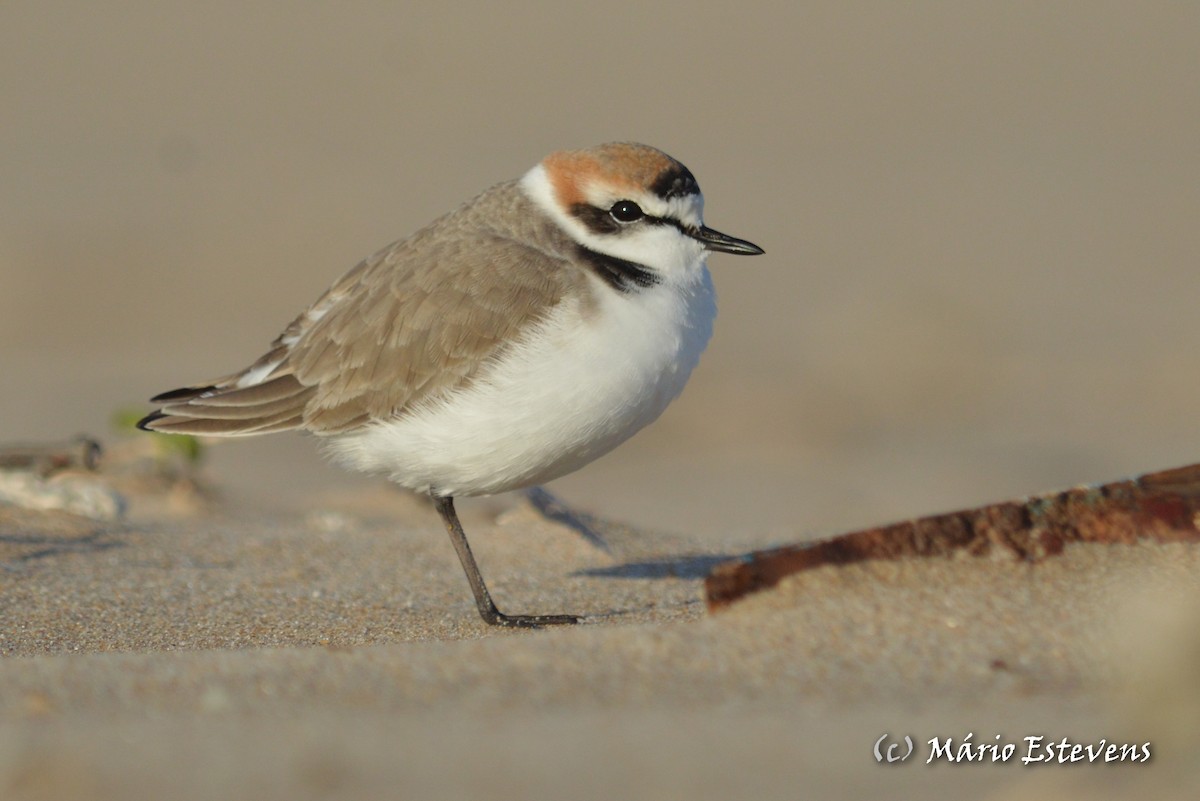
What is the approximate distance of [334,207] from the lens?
15.7 metres

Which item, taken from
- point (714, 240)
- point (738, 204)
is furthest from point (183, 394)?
point (738, 204)

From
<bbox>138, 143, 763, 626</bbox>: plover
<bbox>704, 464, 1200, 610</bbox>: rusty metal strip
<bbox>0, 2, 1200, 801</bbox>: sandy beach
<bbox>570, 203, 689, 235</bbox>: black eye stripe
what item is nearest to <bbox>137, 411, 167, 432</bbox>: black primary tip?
<bbox>138, 143, 763, 626</bbox>: plover

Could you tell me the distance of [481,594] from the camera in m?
4.95

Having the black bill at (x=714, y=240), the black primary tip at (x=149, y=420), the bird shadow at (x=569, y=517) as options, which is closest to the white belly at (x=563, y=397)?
the black bill at (x=714, y=240)

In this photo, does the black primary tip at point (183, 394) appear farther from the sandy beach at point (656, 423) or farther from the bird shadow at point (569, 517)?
Answer: the bird shadow at point (569, 517)

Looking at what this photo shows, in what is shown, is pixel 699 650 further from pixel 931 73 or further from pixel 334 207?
pixel 931 73

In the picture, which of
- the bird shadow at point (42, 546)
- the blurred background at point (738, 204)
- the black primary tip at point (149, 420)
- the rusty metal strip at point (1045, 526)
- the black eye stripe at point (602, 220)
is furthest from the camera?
the blurred background at point (738, 204)

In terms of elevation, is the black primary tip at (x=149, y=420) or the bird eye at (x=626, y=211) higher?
the bird eye at (x=626, y=211)

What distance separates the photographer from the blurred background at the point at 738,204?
9797 millimetres

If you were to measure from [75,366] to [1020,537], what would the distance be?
355 inches

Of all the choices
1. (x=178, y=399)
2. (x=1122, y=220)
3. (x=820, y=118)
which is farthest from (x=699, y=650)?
(x=820, y=118)

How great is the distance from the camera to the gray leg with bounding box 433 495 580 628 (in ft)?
15.8

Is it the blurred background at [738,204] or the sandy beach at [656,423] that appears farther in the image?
the blurred background at [738,204]

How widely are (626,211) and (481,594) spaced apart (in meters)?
1.30
